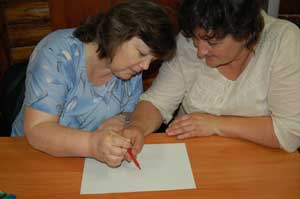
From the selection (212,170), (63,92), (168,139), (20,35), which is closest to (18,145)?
(63,92)

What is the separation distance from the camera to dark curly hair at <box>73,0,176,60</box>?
1115 millimetres

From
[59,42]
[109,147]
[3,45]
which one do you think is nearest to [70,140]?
[109,147]

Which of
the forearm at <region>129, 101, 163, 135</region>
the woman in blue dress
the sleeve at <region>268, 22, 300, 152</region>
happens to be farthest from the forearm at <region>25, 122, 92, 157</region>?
the sleeve at <region>268, 22, 300, 152</region>

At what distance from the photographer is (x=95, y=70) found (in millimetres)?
1325

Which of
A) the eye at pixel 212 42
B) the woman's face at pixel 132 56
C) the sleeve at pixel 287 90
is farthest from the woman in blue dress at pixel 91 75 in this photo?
the sleeve at pixel 287 90

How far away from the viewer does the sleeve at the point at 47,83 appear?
1173mm

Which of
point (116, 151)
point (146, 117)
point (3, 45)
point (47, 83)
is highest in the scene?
point (47, 83)

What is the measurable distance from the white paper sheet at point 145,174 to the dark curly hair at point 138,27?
0.33m

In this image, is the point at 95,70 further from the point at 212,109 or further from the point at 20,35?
the point at 20,35

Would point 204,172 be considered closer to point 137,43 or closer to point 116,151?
point 116,151

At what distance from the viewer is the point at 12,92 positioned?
4.55ft

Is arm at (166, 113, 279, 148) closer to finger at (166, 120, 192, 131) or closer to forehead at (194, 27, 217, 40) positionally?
finger at (166, 120, 192, 131)

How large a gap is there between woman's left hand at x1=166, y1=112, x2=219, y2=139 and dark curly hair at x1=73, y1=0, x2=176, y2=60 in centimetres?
26

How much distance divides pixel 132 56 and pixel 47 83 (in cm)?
29
